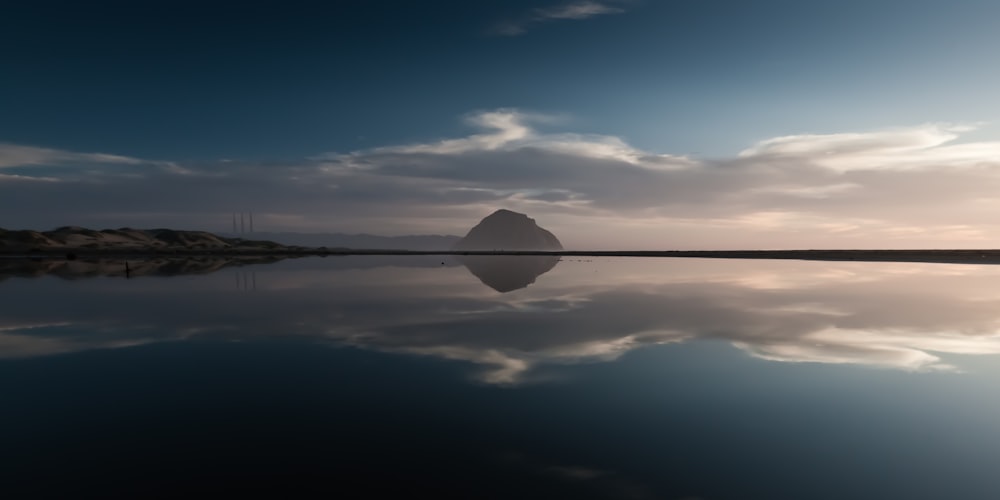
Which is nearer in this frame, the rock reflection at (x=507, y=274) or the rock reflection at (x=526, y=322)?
the rock reflection at (x=526, y=322)

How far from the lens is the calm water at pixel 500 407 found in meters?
8.31

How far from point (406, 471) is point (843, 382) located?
41.6 feet

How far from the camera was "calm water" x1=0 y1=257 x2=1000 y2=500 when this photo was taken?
8.31 metres

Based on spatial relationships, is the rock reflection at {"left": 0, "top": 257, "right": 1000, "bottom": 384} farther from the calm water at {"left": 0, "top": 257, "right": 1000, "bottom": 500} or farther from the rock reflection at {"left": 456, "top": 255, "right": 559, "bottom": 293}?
the rock reflection at {"left": 456, "top": 255, "right": 559, "bottom": 293}

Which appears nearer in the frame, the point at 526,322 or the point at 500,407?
the point at 500,407

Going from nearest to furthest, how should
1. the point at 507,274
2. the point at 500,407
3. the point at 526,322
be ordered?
the point at 500,407 → the point at 526,322 → the point at 507,274

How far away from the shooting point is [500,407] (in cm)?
1196

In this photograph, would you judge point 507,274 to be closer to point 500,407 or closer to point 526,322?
point 526,322

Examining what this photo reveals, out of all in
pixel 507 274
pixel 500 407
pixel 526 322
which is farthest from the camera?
pixel 507 274

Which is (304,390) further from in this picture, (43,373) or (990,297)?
(990,297)

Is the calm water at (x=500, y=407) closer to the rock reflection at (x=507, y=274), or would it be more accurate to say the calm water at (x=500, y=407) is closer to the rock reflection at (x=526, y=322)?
the rock reflection at (x=526, y=322)

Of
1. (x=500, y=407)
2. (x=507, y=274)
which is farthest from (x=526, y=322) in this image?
(x=507, y=274)

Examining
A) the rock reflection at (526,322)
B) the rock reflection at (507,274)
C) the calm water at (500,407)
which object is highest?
the rock reflection at (507,274)

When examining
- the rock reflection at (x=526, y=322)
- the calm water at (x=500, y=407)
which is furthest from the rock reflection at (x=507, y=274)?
the calm water at (x=500, y=407)
